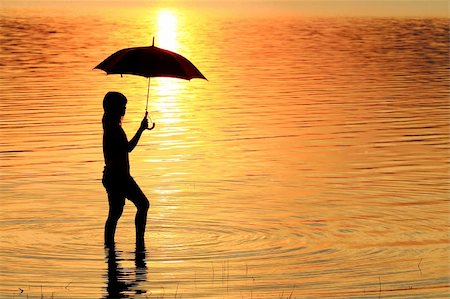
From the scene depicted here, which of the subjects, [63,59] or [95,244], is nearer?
[95,244]

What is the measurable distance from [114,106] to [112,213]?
1.30 m

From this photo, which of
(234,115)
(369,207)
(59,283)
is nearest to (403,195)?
(369,207)

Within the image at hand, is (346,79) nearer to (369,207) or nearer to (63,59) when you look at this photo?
(63,59)

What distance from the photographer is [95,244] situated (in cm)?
1585

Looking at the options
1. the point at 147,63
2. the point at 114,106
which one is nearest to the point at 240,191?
the point at 147,63

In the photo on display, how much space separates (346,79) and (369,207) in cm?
2624

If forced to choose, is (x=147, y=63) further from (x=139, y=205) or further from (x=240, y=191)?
(x=240, y=191)

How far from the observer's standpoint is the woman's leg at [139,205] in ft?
49.8

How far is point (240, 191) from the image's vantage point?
19906 millimetres

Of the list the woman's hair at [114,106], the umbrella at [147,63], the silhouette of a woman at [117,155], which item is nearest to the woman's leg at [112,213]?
the silhouette of a woman at [117,155]

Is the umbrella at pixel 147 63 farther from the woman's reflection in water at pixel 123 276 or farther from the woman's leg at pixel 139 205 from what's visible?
the woman's reflection in water at pixel 123 276

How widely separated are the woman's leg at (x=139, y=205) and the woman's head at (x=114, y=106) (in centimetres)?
78

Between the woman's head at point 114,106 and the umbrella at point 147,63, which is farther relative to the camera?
the umbrella at point 147,63

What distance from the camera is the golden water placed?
14.1 m
